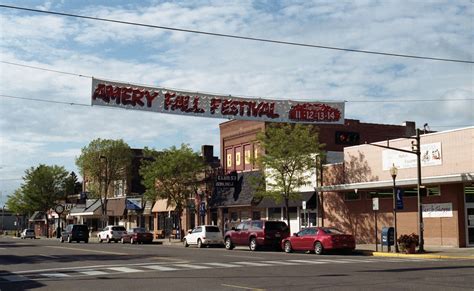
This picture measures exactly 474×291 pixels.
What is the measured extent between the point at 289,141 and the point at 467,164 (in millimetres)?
12126

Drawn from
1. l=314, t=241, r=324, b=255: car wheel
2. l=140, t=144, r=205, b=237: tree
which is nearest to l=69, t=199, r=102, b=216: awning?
l=140, t=144, r=205, b=237: tree

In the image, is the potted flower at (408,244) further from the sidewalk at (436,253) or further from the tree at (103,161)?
the tree at (103,161)

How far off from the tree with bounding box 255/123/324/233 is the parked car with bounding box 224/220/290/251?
3.45 m

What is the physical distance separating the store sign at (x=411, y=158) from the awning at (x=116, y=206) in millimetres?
41364

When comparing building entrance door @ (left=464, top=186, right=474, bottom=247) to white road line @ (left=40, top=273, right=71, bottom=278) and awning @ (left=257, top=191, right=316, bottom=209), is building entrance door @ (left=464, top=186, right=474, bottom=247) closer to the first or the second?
awning @ (left=257, top=191, right=316, bottom=209)

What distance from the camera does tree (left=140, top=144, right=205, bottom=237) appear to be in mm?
51375

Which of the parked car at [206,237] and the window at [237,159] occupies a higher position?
the window at [237,159]

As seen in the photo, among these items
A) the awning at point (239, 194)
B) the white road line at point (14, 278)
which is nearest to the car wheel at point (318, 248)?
the white road line at point (14, 278)

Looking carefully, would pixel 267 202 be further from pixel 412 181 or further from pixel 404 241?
pixel 404 241

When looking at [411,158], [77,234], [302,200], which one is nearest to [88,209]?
[77,234]

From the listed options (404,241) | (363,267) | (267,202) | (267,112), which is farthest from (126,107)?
(267,202)

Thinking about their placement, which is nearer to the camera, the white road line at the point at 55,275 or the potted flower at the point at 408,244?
the white road line at the point at 55,275

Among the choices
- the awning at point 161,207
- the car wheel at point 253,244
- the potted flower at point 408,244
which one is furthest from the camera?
the awning at point 161,207

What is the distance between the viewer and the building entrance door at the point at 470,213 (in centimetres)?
3209
